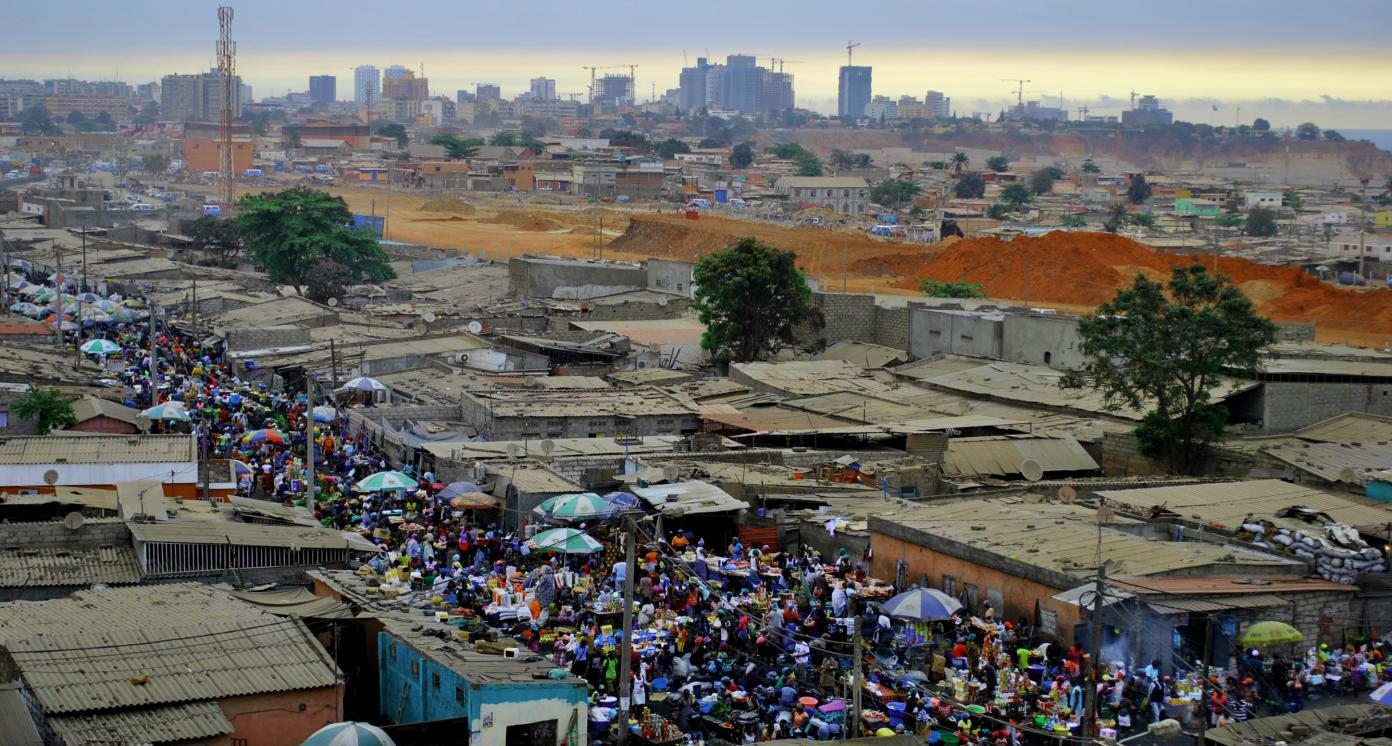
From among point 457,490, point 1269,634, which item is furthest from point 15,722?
point 1269,634

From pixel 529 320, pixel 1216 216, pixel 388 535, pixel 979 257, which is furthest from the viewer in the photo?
pixel 1216 216

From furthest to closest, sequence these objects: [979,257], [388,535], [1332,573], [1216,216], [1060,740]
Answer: [1216,216], [979,257], [388,535], [1332,573], [1060,740]

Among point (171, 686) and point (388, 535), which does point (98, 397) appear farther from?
point (171, 686)

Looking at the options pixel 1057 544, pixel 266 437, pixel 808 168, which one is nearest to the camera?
→ pixel 1057 544

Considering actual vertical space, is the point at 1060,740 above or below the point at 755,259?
below

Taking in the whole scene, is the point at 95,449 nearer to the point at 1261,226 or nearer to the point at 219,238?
the point at 219,238

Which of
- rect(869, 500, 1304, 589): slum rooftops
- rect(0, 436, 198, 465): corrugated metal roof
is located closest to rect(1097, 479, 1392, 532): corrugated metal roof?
rect(869, 500, 1304, 589): slum rooftops

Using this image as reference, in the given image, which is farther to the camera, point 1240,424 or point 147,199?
point 147,199

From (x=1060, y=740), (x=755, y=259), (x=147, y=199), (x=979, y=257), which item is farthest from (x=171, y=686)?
(x=147, y=199)
